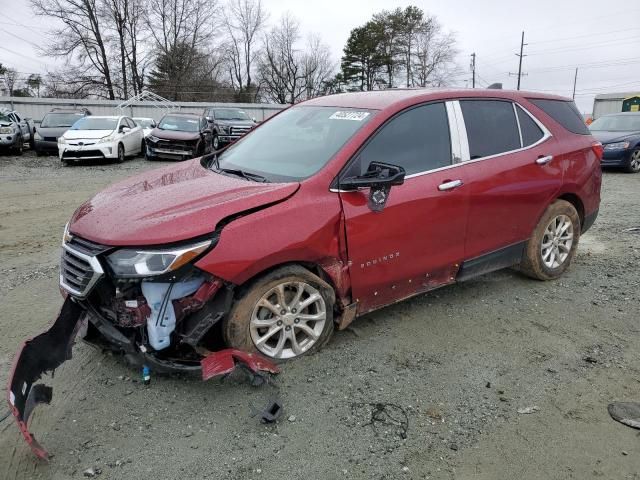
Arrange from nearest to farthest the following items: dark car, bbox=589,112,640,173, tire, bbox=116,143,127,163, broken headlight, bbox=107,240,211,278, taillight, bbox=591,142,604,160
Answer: broken headlight, bbox=107,240,211,278, taillight, bbox=591,142,604,160, dark car, bbox=589,112,640,173, tire, bbox=116,143,127,163

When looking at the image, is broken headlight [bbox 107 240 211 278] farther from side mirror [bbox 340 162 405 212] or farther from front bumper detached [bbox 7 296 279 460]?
side mirror [bbox 340 162 405 212]

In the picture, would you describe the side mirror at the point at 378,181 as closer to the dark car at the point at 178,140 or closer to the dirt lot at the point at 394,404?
the dirt lot at the point at 394,404

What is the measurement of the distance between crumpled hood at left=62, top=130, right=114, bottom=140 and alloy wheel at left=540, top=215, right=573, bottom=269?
13.7m

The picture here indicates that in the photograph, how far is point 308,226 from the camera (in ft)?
10.2

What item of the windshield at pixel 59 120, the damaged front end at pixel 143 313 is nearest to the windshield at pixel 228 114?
the windshield at pixel 59 120

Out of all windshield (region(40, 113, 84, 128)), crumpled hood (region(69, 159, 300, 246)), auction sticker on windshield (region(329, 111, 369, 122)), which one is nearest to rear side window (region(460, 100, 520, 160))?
auction sticker on windshield (region(329, 111, 369, 122))

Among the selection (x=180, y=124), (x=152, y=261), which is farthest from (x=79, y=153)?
(x=152, y=261)

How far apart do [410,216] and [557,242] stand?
2.10 metres

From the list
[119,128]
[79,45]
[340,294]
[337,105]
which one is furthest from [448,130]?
[79,45]

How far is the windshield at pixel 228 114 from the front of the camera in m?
19.5

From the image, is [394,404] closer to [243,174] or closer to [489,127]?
[243,174]

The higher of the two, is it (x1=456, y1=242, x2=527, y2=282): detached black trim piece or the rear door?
the rear door

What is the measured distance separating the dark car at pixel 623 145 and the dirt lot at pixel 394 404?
32.8ft

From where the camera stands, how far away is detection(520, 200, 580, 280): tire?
4.59m
